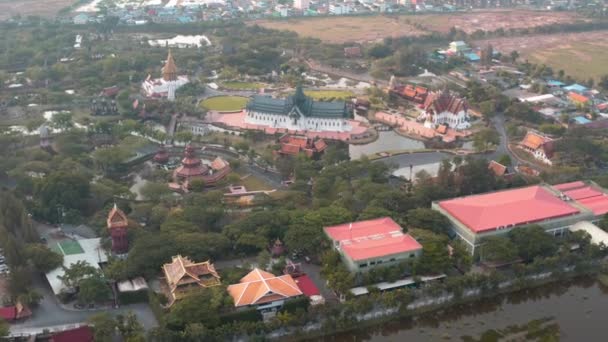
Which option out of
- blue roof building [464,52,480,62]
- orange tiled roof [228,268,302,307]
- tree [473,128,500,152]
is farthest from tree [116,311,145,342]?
blue roof building [464,52,480,62]

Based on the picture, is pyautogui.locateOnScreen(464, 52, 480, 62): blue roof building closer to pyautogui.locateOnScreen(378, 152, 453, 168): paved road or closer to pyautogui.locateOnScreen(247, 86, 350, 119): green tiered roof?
pyautogui.locateOnScreen(247, 86, 350, 119): green tiered roof

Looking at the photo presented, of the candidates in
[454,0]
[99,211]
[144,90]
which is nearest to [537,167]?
[99,211]

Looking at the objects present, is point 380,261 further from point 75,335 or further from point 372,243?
point 75,335

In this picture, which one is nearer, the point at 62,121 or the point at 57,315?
the point at 57,315

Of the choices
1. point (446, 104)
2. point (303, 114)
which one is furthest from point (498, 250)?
point (303, 114)

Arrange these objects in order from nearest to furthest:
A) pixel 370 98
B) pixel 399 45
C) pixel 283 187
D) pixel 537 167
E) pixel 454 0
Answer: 1. pixel 283 187
2. pixel 537 167
3. pixel 370 98
4. pixel 399 45
5. pixel 454 0

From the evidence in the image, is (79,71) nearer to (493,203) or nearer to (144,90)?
(144,90)
